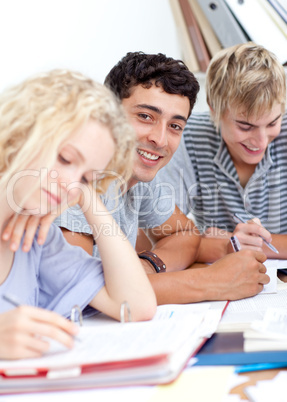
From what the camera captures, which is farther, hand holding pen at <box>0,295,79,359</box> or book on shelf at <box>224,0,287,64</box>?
book on shelf at <box>224,0,287,64</box>

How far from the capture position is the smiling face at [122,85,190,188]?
1365mm

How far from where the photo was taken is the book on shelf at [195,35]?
2025 millimetres

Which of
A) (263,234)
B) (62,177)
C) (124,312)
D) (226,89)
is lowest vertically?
(263,234)

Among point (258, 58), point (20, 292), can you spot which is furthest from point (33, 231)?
point (258, 58)

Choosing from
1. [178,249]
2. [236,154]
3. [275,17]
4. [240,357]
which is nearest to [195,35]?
[275,17]

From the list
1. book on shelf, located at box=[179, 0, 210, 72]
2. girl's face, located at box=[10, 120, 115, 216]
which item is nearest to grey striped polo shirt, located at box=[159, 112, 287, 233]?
book on shelf, located at box=[179, 0, 210, 72]

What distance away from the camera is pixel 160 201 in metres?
1.57

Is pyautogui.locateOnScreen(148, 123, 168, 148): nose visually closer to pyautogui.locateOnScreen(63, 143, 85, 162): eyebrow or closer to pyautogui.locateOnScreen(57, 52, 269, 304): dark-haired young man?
pyautogui.locateOnScreen(57, 52, 269, 304): dark-haired young man

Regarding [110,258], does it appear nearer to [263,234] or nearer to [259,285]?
[259,285]

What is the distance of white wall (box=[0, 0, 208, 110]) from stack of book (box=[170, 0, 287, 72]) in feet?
0.50

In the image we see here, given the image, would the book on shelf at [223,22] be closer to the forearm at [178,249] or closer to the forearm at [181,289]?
the forearm at [178,249]

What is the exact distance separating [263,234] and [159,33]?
3.71 ft

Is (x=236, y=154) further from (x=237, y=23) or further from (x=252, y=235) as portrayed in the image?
(x=237, y=23)

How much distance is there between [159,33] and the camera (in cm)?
211
